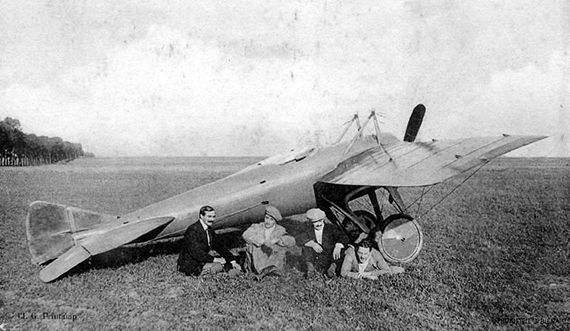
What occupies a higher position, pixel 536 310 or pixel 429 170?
pixel 429 170

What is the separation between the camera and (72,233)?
6.88 metres

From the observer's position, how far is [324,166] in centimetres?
749

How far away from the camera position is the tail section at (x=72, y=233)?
6.04 meters

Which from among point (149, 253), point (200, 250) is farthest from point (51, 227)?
point (200, 250)

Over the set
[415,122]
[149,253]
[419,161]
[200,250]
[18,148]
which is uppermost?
[415,122]

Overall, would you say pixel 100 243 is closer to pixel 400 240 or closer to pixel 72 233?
pixel 72 233

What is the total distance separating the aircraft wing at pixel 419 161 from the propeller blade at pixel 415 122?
1.20m

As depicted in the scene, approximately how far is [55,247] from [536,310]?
24.2 feet

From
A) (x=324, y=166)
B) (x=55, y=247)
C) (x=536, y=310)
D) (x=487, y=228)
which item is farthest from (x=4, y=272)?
(x=487, y=228)

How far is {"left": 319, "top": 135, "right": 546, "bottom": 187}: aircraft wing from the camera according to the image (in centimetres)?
602

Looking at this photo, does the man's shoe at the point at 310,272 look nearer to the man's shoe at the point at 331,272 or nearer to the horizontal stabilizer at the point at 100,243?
the man's shoe at the point at 331,272

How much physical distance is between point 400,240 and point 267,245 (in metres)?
2.54

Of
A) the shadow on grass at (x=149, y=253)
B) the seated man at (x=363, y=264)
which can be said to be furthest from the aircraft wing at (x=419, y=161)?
the shadow on grass at (x=149, y=253)

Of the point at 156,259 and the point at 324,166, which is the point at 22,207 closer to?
the point at 156,259
